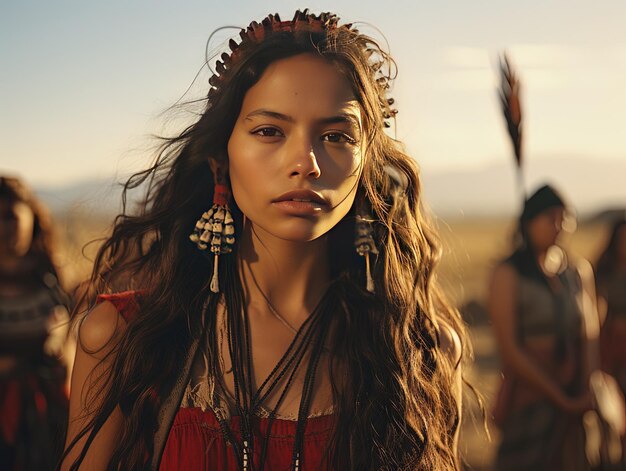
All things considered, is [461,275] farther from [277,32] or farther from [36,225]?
[36,225]

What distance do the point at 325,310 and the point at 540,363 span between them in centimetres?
325

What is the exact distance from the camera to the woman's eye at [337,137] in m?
2.55

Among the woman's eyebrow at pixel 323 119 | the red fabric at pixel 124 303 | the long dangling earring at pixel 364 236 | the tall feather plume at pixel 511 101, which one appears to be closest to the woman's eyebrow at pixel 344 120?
the woman's eyebrow at pixel 323 119

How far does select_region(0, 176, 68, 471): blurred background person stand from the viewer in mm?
5266

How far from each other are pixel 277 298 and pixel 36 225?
138 inches

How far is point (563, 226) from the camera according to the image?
6043 mm

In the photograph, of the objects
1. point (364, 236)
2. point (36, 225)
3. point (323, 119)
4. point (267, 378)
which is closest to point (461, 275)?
point (364, 236)

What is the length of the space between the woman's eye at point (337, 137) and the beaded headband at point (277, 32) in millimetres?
323

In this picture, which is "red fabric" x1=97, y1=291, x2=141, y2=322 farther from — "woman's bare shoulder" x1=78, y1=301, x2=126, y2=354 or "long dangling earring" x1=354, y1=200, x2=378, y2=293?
"long dangling earring" x1=354, y1=200, x2=378, y2=293

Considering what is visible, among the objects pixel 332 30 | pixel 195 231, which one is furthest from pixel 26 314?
pixel 332 30

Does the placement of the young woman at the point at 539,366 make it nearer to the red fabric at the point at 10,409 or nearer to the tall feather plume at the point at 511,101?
the tall feather plume at the point at 511,101

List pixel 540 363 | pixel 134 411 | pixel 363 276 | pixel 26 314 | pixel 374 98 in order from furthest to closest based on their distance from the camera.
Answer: pixel 540 363
pixel 26 314
pixel 363 276
pixel 374 98
pixel 134 411

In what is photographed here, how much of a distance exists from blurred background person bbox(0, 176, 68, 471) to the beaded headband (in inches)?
112

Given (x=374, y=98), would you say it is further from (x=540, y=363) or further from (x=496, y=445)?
(x=496, y=445)
